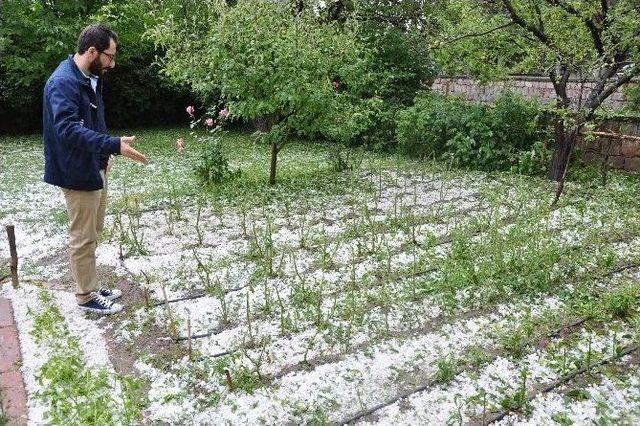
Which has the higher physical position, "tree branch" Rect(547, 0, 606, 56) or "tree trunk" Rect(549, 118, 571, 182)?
"tree branch" Rect(547, 0, 606, 56)

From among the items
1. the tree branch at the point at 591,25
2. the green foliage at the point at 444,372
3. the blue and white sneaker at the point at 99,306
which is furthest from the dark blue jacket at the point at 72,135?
the tree branch at the point at 591,25

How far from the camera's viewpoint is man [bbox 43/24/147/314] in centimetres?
283

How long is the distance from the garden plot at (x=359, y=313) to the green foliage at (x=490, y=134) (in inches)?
74.6

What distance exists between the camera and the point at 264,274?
3734 mm

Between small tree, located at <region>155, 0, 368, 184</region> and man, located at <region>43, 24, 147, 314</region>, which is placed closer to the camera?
man, located at <region>43, 24, 147, 314</region>

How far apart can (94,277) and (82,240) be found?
0.28 metres

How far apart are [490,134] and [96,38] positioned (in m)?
5.82

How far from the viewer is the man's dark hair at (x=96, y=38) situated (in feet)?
9.57

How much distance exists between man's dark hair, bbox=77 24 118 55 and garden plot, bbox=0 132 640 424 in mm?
1382

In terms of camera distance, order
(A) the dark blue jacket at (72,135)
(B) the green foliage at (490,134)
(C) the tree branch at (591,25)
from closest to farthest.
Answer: (A) the dark blue jacket at (72,135) < (C) the tree branch at (591,25) < (B) the green foliage at (490,134)

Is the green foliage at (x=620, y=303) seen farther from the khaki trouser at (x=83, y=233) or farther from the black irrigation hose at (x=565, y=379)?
the khaki trouser at (x=83, y=233)

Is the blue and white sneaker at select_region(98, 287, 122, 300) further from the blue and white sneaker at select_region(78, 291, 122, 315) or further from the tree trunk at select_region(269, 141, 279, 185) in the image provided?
the tree trunk at select_region(269, 141, 279, 185)

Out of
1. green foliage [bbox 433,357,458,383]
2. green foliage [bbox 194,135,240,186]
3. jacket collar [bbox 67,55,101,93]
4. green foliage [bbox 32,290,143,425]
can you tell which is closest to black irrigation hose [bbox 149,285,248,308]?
green foliage [bbox 32,290,143,425]

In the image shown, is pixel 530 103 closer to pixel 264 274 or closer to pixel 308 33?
pixel 308 33
